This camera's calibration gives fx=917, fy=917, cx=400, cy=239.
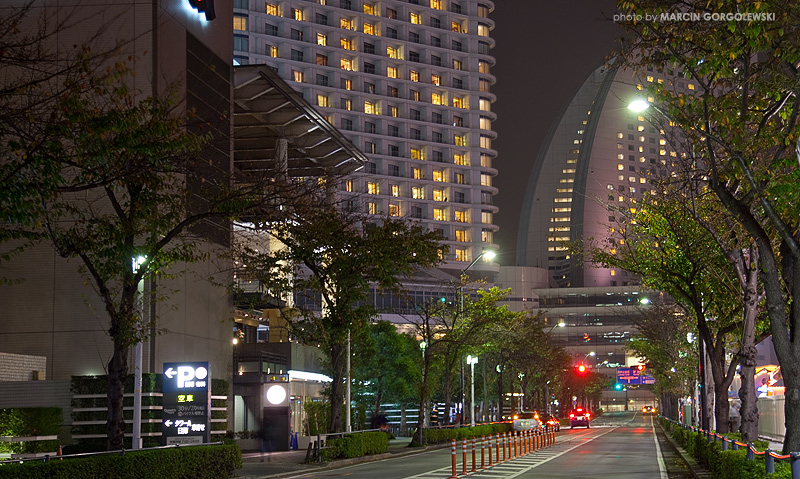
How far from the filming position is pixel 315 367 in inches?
2076

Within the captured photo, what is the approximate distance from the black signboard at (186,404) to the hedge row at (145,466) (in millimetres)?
818

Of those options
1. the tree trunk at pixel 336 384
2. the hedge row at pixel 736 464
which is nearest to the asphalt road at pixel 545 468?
the hedge row at pixel 736 464

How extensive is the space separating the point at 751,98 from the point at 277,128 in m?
35.3

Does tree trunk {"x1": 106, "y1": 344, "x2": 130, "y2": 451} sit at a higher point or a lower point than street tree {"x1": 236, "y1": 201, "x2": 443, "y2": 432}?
lower

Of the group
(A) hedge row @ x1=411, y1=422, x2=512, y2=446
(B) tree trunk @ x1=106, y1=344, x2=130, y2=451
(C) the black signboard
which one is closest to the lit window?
(A) hedge row @ x1=411, y1=422, x2=512, y2=446

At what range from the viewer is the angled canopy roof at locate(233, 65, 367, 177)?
4156 centimetres

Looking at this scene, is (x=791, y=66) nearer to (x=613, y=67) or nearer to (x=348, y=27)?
(x=613, y=67)

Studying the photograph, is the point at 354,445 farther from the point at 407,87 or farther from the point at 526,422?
A: the point at 407,87

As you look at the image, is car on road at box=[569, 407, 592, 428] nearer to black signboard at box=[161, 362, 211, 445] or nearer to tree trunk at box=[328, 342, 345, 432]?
tree trunk at box=[328, 342, 345, 432]

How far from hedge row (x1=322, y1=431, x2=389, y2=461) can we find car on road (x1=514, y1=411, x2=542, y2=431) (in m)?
21.8

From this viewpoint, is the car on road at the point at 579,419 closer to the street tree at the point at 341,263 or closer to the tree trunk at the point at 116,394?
the street tree at the point at 341,263

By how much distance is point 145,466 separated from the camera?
63.7ft

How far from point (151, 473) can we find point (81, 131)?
30.0 ft

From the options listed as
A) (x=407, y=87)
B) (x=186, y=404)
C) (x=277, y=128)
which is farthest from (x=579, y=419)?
(x=407, y=87)
